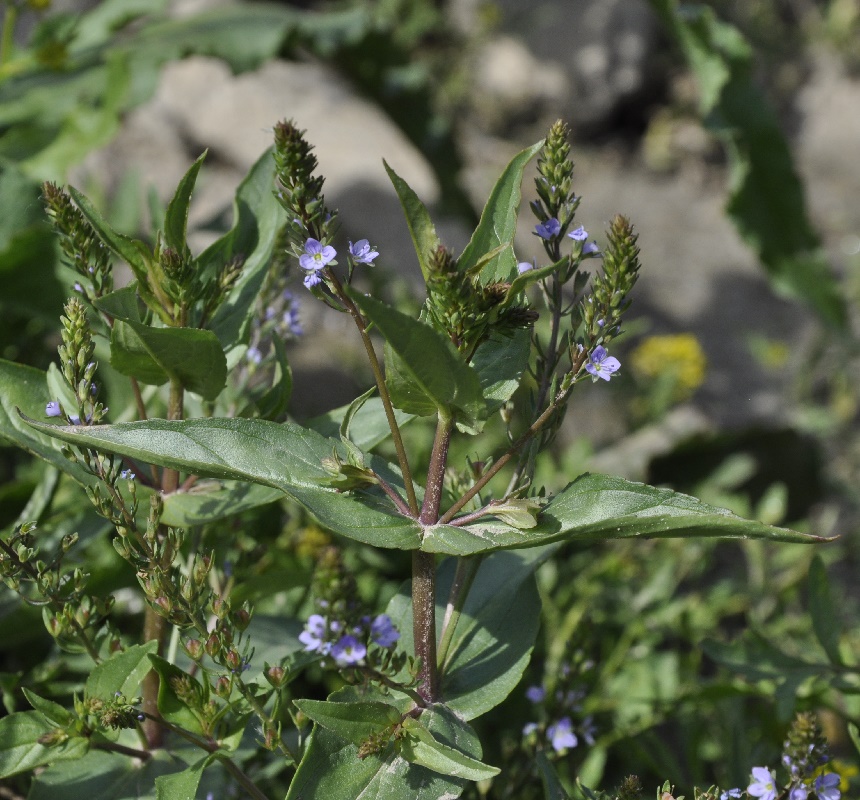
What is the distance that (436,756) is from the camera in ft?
3.77

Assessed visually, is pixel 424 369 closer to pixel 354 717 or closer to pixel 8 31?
pixel 354 717

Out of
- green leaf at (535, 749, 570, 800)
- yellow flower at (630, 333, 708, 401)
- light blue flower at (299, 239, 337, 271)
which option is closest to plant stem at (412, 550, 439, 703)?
green leaf at (535, 749, 570, 800)

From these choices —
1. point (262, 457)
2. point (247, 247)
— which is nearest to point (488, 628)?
point (262, 457)

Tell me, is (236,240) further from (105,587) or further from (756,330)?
(756,330)

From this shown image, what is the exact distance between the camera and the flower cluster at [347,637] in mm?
1199

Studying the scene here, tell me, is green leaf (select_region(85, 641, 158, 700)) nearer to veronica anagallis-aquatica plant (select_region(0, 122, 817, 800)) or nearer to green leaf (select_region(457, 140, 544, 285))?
veronica anagallis-aquatica plant (select_region(0, 122, 817, 800))

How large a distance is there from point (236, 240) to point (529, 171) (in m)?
3.80

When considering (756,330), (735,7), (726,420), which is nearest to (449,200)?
(726,420)

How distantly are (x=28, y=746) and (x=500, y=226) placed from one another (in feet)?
3.01

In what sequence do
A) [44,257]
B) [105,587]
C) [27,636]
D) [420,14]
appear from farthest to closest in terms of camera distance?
[420,14], [44,257], [27,636], [105,587]

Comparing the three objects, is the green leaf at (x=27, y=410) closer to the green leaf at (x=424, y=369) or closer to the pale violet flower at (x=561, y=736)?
the green leaf at (x=424, y=369)

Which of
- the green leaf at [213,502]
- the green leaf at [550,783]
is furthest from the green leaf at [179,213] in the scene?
the green leaf at [550,783]

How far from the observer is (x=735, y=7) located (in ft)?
19.2

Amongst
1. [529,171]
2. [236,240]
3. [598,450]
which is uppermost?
[236,240]
